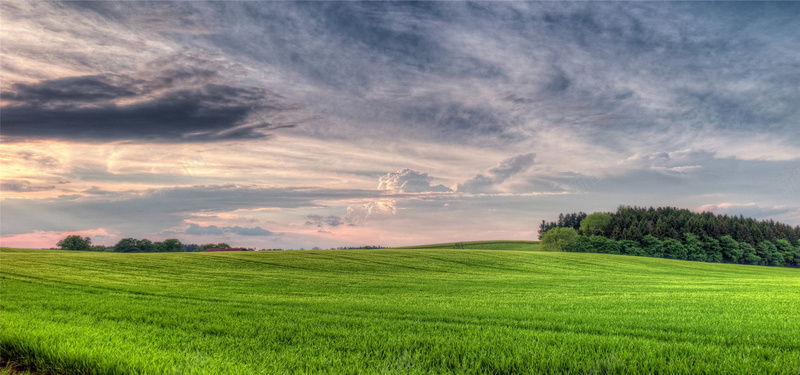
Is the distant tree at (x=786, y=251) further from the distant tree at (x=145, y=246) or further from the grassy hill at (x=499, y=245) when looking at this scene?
the distant tree at (x=145, y=246)

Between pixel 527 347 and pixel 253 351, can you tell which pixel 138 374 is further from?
pixel 527 347

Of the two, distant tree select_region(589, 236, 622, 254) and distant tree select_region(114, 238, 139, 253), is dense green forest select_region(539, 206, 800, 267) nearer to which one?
distant tree select_region(589, 236, 622, 254)

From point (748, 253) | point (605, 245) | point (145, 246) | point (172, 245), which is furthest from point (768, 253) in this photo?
point (145, 246)

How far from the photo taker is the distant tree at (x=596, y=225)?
12056 cm

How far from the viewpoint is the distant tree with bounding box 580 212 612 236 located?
121 meters

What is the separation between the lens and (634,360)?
6.12 meters

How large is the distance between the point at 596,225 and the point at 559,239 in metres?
21.6

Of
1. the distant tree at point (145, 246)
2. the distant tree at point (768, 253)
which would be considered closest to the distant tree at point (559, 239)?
the distant tree at point (768, 253)

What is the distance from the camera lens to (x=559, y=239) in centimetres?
10788

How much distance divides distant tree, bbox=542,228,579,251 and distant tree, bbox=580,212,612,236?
14.4 m

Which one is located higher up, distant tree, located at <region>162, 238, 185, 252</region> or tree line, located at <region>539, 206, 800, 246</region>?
tree line, located at <region>539, 206, 800, 246</region>

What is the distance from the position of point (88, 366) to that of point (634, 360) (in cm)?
787

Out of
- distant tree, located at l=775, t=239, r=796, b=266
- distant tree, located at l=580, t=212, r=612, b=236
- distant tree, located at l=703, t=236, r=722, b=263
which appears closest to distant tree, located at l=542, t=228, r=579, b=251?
distant tree, located at l=580, t=212, r=612, b=236

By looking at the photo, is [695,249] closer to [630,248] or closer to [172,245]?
[630,248]
